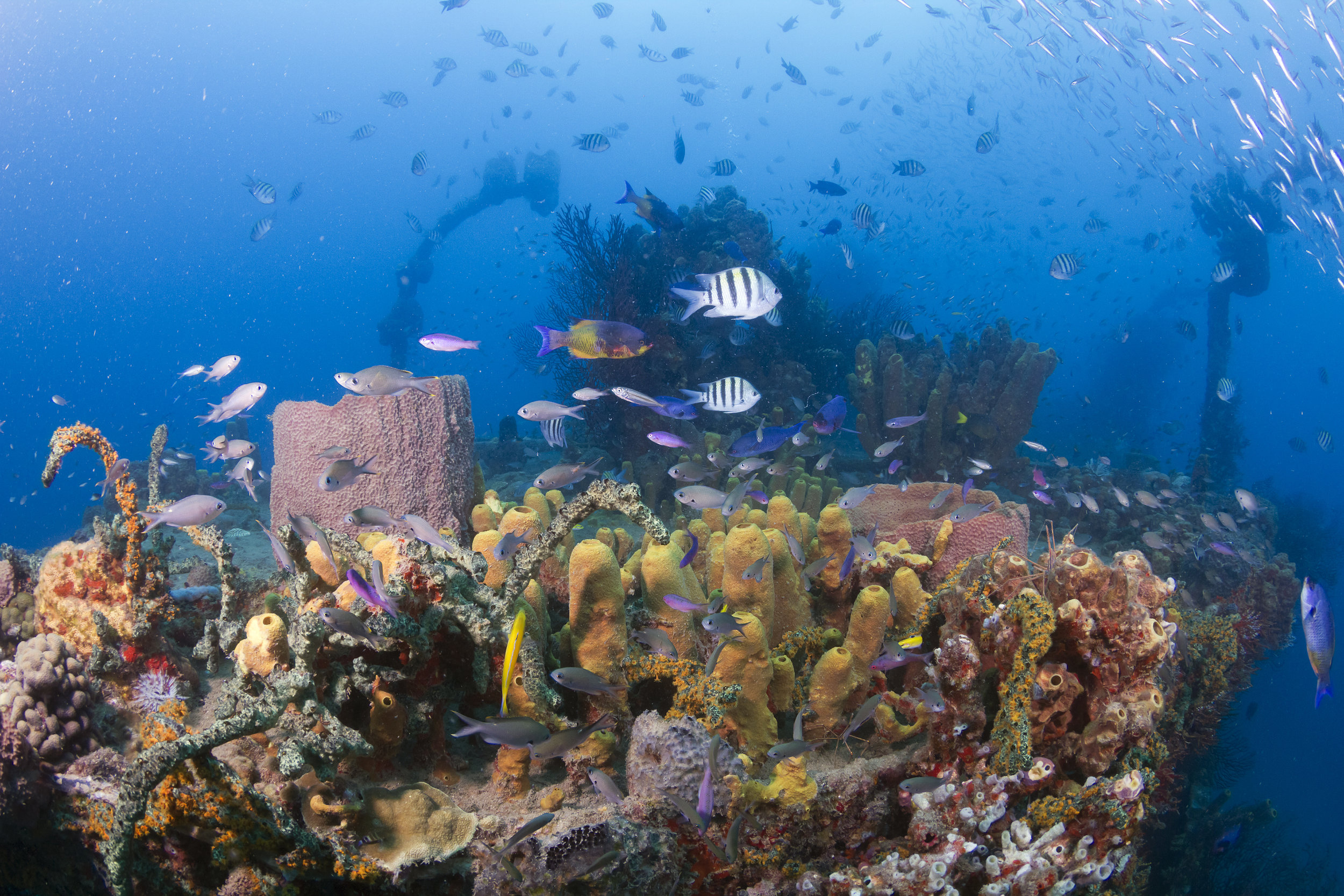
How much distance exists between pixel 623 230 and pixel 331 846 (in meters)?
11.3

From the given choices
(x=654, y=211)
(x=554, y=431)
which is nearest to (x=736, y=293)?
(x=554, y=431)

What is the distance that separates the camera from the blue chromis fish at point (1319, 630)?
7.20 ft

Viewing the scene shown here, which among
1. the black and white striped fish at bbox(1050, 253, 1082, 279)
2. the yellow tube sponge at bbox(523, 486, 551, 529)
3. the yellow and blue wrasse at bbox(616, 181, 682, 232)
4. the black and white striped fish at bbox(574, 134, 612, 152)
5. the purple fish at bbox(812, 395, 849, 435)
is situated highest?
the black and white striped fish at bbox(574, 134, 612, 152)

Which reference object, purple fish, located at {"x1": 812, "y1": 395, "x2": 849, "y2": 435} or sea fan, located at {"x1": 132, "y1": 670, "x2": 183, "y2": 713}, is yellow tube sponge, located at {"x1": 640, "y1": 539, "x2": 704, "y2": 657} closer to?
sea fan, located at {"x1": 132, "y1": 670, "x2": 183, "y2": 713}

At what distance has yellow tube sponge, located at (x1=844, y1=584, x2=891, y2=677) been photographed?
2.95 metres

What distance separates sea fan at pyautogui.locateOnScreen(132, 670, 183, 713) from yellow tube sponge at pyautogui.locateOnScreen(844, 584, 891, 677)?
11.2ft

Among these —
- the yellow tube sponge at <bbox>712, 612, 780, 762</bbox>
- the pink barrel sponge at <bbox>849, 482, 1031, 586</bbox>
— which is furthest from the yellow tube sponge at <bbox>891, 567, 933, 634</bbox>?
the yellow tube sponge at <bbox>712, 612, 780, 762</bbox>

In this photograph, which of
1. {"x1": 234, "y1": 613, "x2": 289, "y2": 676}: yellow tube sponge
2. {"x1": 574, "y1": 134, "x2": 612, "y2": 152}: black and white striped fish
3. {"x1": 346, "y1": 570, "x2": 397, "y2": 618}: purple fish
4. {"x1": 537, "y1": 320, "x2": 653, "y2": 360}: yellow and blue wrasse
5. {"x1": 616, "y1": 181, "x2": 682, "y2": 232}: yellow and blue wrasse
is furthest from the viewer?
{"x1": 574, "y1": 134, "x2": 612, "y2": 152}: black and white striped fish

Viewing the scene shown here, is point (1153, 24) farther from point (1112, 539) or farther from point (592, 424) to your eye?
point (592, 424)

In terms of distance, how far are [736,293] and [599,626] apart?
2.22m

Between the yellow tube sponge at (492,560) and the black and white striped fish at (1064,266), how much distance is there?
385 inches

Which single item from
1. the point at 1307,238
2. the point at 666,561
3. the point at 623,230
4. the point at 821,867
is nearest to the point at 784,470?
the point at 666,561

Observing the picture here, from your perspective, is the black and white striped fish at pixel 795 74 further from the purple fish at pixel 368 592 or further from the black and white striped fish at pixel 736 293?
the purple fish at pixel 368 592

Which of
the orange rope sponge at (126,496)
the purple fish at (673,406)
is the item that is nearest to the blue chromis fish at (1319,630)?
the purple fish at (673,406)
